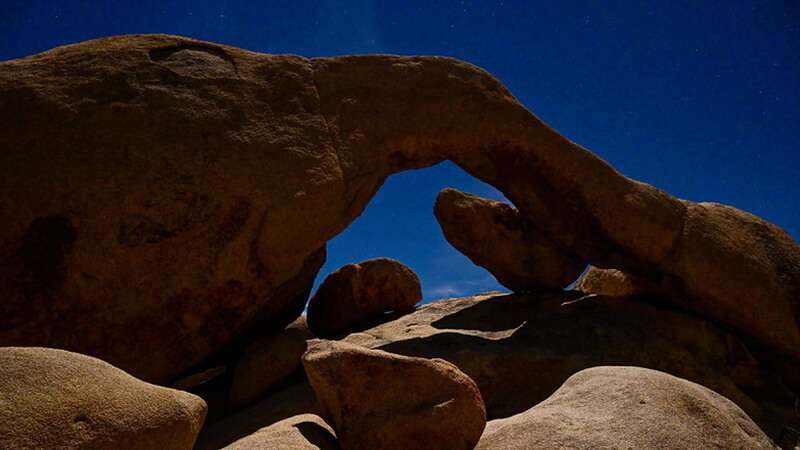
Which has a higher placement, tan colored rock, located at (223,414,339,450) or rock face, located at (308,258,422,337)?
rock face, located at (308,258,422,337)

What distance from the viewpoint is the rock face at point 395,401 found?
428 cm

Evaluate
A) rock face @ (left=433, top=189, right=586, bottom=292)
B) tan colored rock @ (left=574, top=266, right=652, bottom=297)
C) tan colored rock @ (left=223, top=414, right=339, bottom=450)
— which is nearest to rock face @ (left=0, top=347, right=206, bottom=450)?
tan colored rock @ (left=223, top=414, right=339, bottom=450)

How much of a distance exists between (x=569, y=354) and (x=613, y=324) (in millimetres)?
1293

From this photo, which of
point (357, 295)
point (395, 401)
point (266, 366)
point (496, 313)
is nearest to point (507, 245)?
point (496, 313)

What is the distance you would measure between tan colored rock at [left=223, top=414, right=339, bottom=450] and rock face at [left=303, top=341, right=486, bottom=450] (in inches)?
5.9

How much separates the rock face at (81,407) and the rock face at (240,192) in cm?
330

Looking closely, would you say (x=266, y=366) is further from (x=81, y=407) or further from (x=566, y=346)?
(x=81, y=407)

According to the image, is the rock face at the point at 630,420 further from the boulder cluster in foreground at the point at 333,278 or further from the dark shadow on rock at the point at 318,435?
the dark shadow on rock at the point at 318,435

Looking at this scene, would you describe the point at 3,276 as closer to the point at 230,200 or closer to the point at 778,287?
the point at 230,200

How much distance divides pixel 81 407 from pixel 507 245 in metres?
7.86

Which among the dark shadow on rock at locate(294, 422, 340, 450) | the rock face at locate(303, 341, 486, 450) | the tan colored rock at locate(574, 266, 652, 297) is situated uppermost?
the tan colored rock at locate(574, 266, 652, 297)

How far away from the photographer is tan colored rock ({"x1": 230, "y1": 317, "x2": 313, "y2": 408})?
7.11 metres

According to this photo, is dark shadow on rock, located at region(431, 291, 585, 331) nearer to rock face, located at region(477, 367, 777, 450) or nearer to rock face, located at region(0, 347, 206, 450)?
rock face, located at region(477, 367, 777, 450)

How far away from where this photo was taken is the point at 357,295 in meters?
9.45
